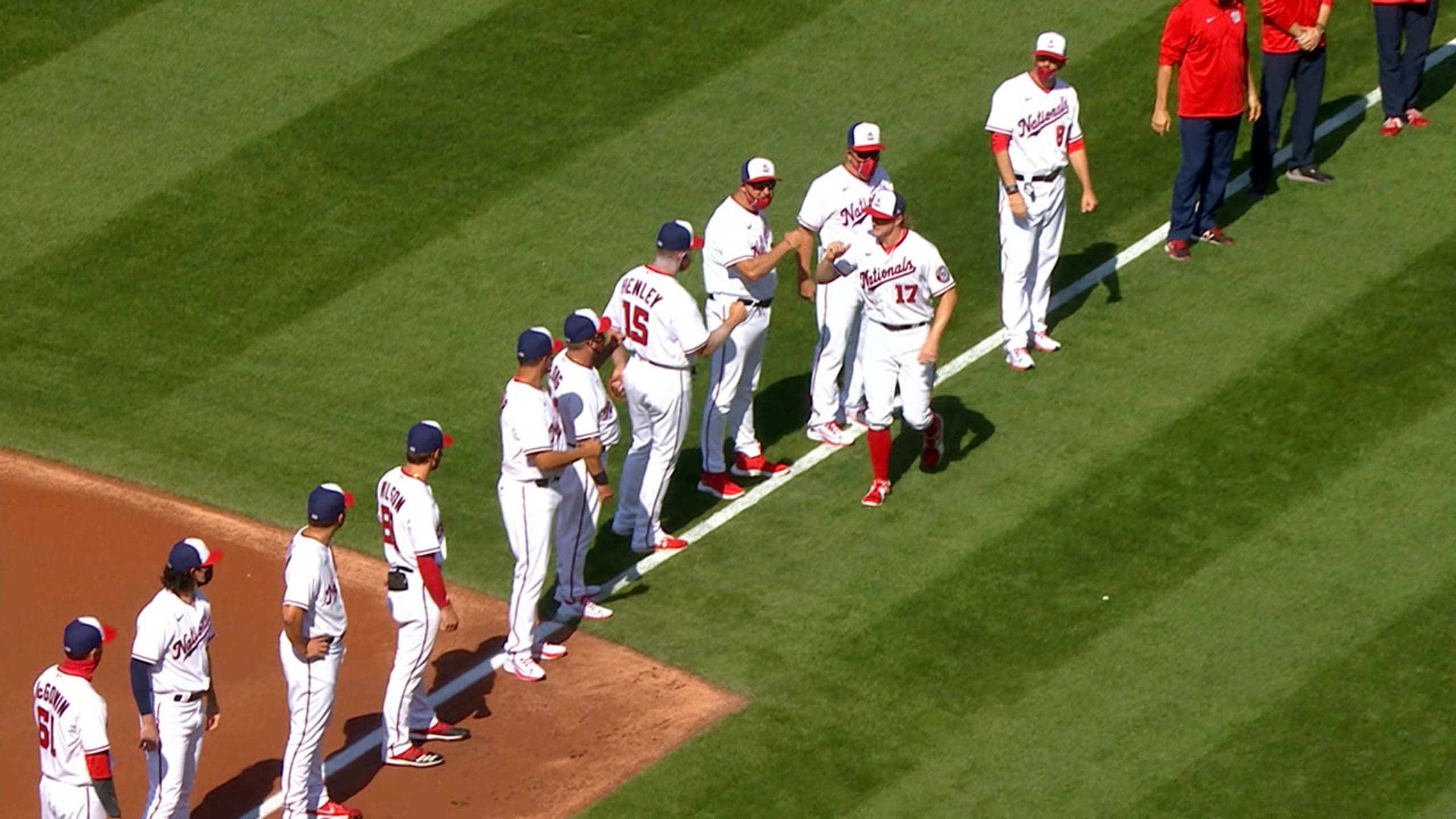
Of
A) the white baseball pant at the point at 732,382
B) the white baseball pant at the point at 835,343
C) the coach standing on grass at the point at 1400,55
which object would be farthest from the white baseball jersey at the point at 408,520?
the coach standing on grass at the point at 1400,55

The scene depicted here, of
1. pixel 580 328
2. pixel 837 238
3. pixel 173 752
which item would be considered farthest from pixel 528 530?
pixel 837 238

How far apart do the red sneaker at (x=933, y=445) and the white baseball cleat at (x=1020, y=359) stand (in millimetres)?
1023

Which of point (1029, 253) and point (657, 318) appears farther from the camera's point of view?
point (1029, 253)

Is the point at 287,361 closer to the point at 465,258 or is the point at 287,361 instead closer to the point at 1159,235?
the point at 465,258

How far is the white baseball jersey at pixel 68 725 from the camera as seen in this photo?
28.1ft

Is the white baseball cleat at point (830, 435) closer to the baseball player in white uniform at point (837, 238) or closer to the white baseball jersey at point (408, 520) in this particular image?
the baseball player in white uniform at point (837, 238)

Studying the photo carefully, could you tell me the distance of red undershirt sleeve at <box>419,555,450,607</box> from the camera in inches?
369

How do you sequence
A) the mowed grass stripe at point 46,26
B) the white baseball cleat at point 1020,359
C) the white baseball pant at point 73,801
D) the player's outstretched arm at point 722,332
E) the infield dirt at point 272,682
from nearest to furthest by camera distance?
1. the white baseball pant at point 73,801
2. the infield dirt at point 272,682
3. the player's outstretched arm at point 722,332
4. the white baseball cleat at point 1020,359
5. the mowed grass stripe at point 46,26

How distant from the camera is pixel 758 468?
39.5 ft

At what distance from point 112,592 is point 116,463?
1387 mm

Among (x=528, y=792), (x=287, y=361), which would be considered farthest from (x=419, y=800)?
(x=287, y=361)

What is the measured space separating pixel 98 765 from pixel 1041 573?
16.4 ft

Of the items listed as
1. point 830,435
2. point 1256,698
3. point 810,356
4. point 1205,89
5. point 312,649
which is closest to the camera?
point 312,649

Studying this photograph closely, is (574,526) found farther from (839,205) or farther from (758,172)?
(839,205)
